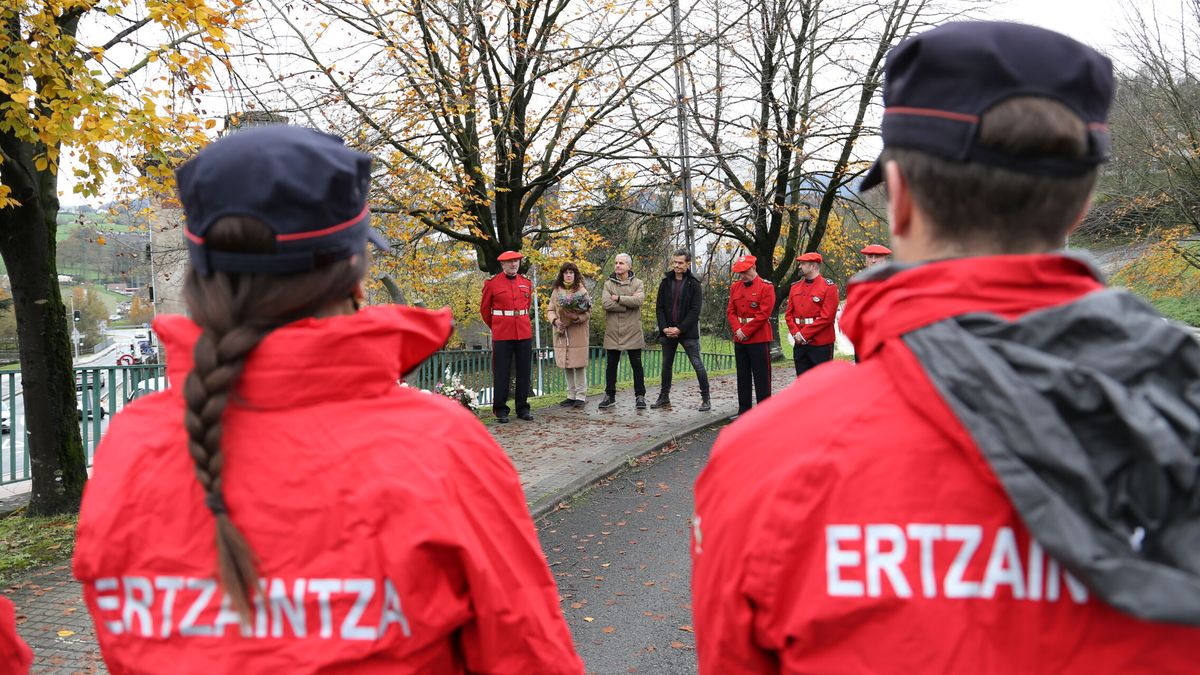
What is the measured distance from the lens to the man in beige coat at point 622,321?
1285 cm

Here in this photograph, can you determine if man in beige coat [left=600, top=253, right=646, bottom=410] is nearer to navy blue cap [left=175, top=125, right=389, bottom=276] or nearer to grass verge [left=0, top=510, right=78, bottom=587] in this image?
grass verge [left=0, top=510, right=78, bottom=587]

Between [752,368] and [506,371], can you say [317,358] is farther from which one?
[506,371]

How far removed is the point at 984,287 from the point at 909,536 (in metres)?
0.35

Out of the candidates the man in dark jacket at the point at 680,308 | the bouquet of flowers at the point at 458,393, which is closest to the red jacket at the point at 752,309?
the man in dark jacket at the point at 680,308

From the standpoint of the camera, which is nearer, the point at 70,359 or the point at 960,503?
the point at 960,503

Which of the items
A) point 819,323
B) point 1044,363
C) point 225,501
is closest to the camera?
point 1044,363

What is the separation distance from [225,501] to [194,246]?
430mm

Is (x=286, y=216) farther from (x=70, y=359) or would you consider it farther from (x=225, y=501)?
(x=70, y=359)

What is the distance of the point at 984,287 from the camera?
1.23 meters

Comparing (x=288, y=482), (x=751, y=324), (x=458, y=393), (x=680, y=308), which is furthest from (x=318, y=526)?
(x=458, y=393)

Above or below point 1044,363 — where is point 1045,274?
above

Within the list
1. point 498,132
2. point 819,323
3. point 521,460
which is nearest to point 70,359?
point 521,460

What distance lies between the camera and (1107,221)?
23781 mm

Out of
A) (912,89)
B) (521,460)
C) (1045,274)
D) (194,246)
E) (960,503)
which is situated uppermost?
(912,89)
